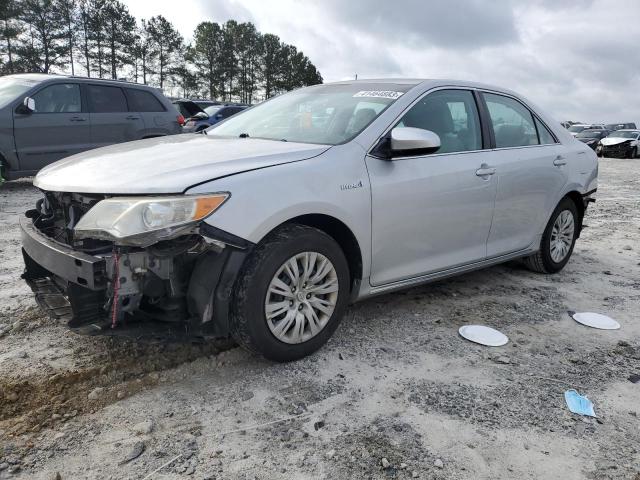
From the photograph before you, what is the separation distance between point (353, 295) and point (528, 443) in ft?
4.13

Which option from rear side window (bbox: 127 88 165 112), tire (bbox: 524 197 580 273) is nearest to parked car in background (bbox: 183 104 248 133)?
rear side window (bbox: 127 88 165 112)

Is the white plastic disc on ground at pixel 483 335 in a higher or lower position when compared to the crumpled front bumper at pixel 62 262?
lower

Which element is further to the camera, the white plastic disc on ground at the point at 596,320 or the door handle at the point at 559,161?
the door handle at the point at 559,161

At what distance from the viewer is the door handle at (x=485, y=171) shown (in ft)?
12.3

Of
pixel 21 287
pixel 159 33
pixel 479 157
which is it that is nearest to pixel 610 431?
pixel 479 157

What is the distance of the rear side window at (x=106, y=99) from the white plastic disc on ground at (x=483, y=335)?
7.07 m

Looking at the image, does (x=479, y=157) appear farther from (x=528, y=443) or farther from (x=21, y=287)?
(x=21, y=287)

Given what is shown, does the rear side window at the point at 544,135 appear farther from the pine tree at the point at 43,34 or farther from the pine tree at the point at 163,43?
the pine tree at the point at 163,43

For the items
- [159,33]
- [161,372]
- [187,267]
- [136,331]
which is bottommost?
[161,372]

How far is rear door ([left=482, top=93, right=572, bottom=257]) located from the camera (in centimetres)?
405

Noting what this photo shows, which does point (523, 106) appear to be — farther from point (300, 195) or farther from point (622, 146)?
point (622, 146)

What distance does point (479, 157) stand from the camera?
3.83m

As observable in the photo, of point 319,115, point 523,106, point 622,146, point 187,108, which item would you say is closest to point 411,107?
point 319,115

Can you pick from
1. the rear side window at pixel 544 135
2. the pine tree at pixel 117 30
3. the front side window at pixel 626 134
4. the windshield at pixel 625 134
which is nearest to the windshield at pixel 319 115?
the rear side window at pixel 544 135
